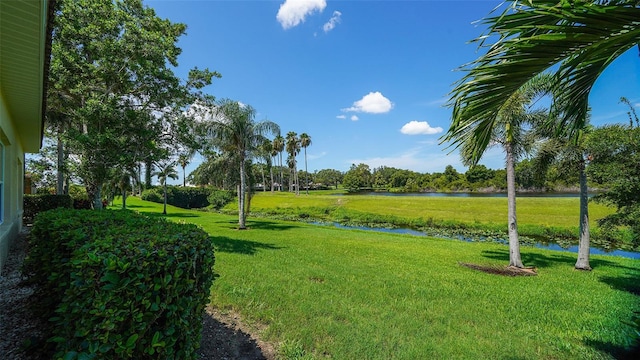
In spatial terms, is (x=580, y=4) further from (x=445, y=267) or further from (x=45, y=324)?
(x=445, y=267)

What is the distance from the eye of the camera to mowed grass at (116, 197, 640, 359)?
359cm

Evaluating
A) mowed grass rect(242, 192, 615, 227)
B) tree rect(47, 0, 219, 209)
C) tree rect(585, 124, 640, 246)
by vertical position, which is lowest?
mowed grass rect(242, 192, 615, 227)

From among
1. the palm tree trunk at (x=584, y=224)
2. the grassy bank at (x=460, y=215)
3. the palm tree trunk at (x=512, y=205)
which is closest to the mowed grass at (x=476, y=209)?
the grassy bank at (x=460, y=215)

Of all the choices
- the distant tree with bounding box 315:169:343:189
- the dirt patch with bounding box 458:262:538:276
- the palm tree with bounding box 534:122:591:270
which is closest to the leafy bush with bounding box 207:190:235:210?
the dirt patch with bounding box 458:262:538:276

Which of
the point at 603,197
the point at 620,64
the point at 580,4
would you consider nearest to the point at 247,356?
the point at 580,4

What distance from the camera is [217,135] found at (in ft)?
54.5

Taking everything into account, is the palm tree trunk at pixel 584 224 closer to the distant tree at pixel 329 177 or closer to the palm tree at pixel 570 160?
the palm tree at pixel 570 160

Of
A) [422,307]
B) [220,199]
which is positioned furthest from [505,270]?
[220,199]

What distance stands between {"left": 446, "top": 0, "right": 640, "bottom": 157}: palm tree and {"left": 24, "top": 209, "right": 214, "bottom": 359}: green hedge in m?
2.55

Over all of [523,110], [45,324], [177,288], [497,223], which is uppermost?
[523,110]

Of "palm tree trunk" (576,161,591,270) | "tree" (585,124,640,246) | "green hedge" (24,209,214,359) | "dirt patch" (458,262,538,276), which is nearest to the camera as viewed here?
"green hedge" (24,209,214,359)

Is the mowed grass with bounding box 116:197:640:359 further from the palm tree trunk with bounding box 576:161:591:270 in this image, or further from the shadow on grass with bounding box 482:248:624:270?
the shadow on grass with bounding box 482:248:624:270

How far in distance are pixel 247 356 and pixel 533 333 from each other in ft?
13.4

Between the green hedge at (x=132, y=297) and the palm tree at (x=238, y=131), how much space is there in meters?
14.9
